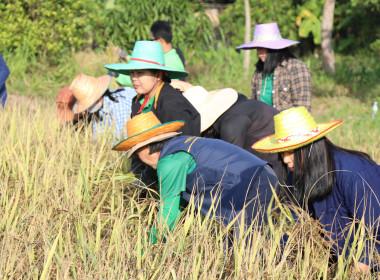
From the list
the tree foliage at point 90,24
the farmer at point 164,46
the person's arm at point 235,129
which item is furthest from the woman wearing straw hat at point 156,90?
the tree foliage at point 90,24

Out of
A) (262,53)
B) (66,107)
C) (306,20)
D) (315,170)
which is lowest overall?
(306,20)

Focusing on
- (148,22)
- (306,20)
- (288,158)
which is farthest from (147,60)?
(306,20)

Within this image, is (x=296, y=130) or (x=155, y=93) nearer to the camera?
(x=296, y=130)

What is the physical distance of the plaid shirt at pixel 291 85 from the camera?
4691 millimetres

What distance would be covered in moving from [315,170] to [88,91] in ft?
7.92

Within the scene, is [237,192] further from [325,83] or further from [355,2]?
[355,2]

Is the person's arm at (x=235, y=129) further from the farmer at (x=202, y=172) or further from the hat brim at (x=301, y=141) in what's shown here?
the hat brim at (x=301, y=141)

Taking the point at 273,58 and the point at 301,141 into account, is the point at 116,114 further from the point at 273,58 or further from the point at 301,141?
the point at 301,141

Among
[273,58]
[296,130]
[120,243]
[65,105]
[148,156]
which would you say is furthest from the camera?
[65,105]

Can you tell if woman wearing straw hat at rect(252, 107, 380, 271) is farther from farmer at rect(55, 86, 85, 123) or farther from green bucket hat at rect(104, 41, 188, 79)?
farmer at rect(55, 86, 85, 123)

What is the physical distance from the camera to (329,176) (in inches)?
100

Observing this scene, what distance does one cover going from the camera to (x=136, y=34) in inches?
362

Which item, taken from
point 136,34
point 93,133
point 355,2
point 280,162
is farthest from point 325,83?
point 280,162

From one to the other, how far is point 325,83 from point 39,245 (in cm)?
845
